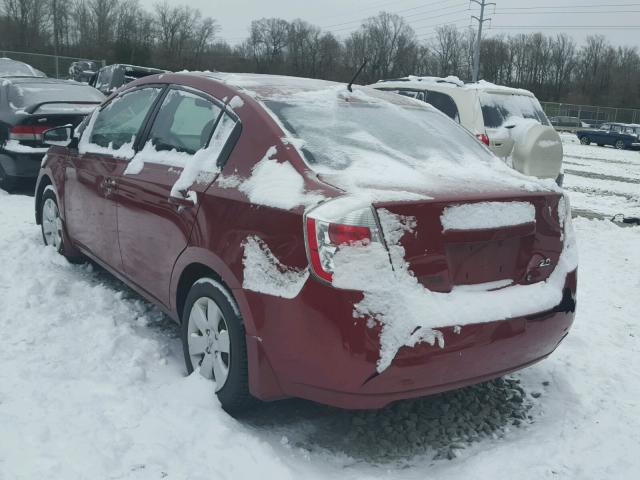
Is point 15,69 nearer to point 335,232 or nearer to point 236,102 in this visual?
point 236,102

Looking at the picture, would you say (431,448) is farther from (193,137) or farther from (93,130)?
(93,130)

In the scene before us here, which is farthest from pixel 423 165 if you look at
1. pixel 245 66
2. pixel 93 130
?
pixel 245 66

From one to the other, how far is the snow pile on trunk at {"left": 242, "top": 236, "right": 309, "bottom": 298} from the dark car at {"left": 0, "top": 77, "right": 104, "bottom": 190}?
5.67m

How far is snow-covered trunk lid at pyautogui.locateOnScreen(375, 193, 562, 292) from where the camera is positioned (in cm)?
255

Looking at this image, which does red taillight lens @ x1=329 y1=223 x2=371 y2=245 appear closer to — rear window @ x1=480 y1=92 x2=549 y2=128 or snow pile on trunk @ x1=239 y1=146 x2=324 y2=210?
snow pile on trunk @ x1=239 y1=146 x2=324 y2=210

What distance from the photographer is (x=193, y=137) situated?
11.4ft

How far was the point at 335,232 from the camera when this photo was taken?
2471mm

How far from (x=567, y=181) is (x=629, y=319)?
10.3 metres

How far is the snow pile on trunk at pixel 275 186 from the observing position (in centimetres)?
264

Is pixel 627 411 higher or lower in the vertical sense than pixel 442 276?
lower

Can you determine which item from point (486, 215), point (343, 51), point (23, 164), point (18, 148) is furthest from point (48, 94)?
point (343, 51)

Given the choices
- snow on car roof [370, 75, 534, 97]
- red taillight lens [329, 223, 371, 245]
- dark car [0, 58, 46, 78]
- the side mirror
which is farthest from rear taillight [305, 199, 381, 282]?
dark car [0, 58, 46, 78]

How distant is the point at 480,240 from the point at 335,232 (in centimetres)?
66

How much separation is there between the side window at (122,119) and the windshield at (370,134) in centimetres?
121
